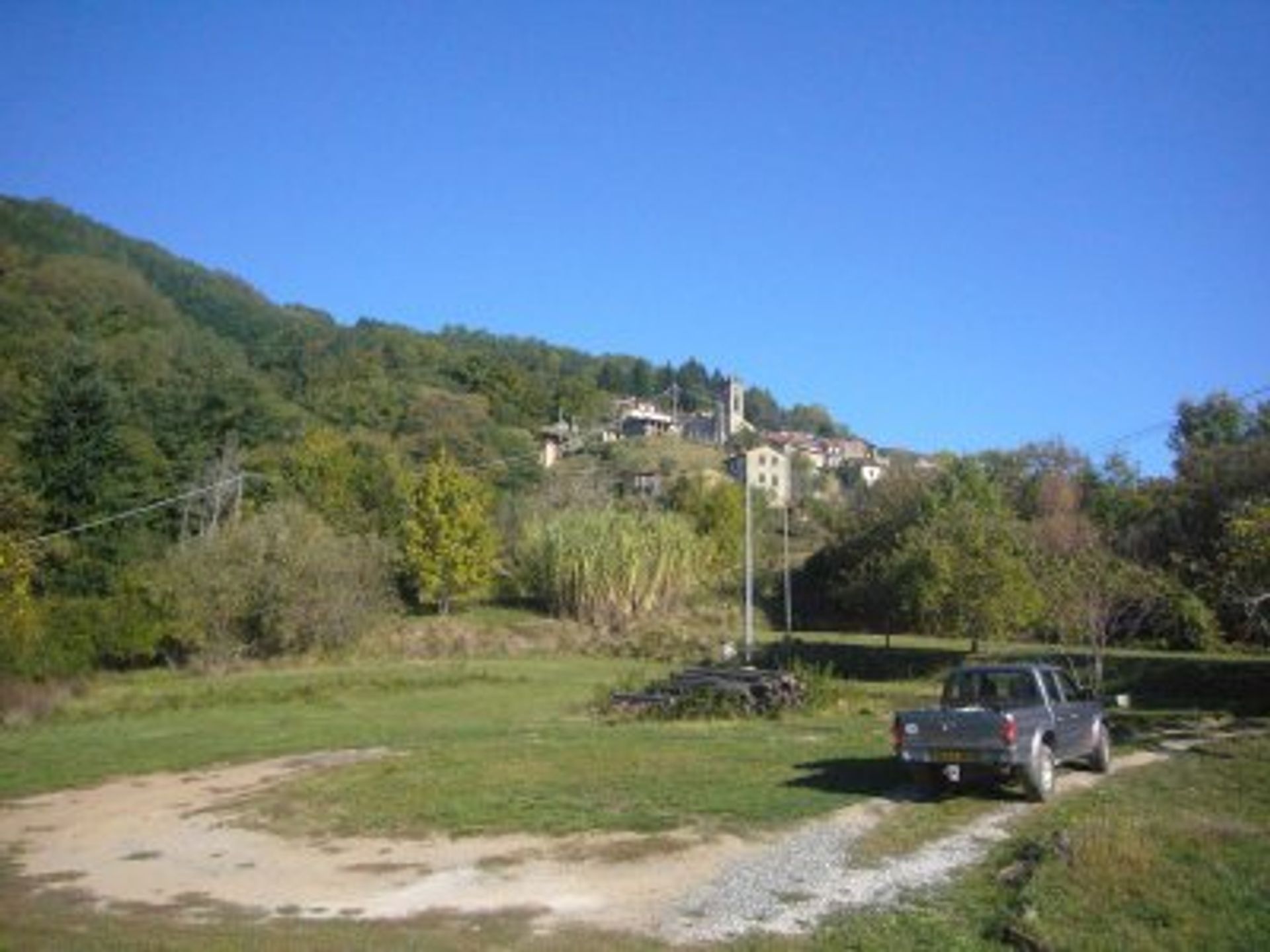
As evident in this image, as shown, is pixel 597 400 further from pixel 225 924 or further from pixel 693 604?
pixel 225 924

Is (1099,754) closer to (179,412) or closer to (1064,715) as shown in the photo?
(1064,715)

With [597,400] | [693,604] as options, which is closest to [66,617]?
[693,604]

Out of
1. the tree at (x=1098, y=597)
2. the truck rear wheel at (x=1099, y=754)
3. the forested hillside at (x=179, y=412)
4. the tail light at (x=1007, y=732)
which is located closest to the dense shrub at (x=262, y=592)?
the forested hillside at (x=179, y=412)

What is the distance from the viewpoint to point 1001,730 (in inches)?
567

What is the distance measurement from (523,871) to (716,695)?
51.9ft

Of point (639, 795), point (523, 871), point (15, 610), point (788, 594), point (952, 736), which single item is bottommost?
point (523, 871)

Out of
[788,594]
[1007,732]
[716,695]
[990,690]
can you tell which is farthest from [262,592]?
[1007,732]

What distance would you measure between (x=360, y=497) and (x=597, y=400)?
80040mm

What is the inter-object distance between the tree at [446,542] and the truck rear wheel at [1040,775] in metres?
45.3

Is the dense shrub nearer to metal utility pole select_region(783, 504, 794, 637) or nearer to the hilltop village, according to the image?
metal utility pole select_region(783, 504, 794, 637)

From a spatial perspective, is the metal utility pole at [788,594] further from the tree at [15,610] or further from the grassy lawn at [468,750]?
the tree at [15,610]

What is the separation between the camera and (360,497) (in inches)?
2906

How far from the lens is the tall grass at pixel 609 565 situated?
56188 millimetres

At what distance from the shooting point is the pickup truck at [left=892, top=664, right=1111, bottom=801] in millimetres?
14508
